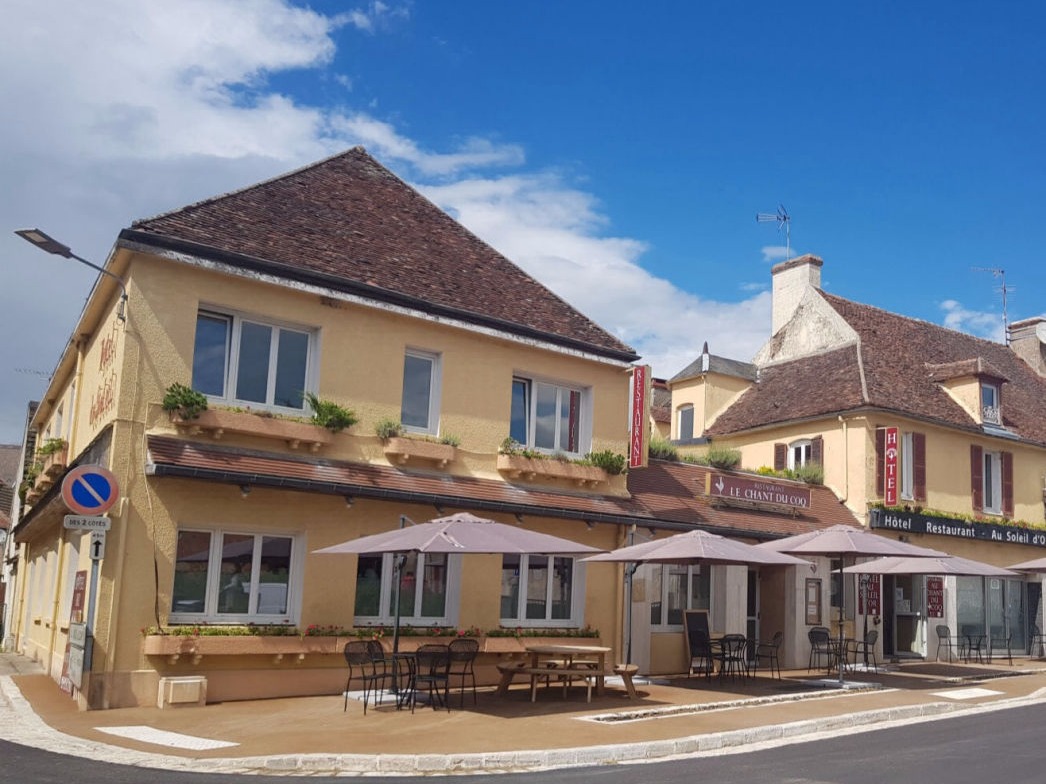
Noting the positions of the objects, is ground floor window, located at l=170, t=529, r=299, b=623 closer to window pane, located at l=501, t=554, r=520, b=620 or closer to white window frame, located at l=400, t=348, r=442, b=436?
white window frame, located at l=400, t=348, r=442, b=436

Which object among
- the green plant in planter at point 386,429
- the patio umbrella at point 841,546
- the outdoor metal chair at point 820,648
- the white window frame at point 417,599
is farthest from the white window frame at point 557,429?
the outdoor metal chair at point 820,648

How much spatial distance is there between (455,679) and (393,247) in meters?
7.13

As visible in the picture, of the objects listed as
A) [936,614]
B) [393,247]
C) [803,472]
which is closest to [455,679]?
[393,247]

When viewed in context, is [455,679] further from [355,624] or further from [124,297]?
[124,297]

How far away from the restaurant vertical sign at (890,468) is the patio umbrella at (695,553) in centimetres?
807

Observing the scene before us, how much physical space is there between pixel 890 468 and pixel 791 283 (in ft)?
25.7

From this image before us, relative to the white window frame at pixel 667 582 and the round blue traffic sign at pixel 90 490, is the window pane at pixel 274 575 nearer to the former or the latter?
the round blue traffic sign at pixel 90 490

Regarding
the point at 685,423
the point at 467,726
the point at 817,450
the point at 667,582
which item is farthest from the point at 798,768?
the point at 685,423

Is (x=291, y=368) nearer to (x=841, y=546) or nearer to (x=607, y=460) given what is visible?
(x=607, y=460)

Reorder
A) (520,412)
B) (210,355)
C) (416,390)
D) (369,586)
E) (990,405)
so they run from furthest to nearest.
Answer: (990,405) < (520,412) < (416,390) < (369,586) < (210,355)

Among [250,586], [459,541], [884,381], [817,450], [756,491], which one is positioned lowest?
[250,586]

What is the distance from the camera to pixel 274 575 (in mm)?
14703

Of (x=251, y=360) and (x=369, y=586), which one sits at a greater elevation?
(x=251, y=360)

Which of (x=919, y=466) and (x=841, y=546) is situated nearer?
(x=841, y=546)
